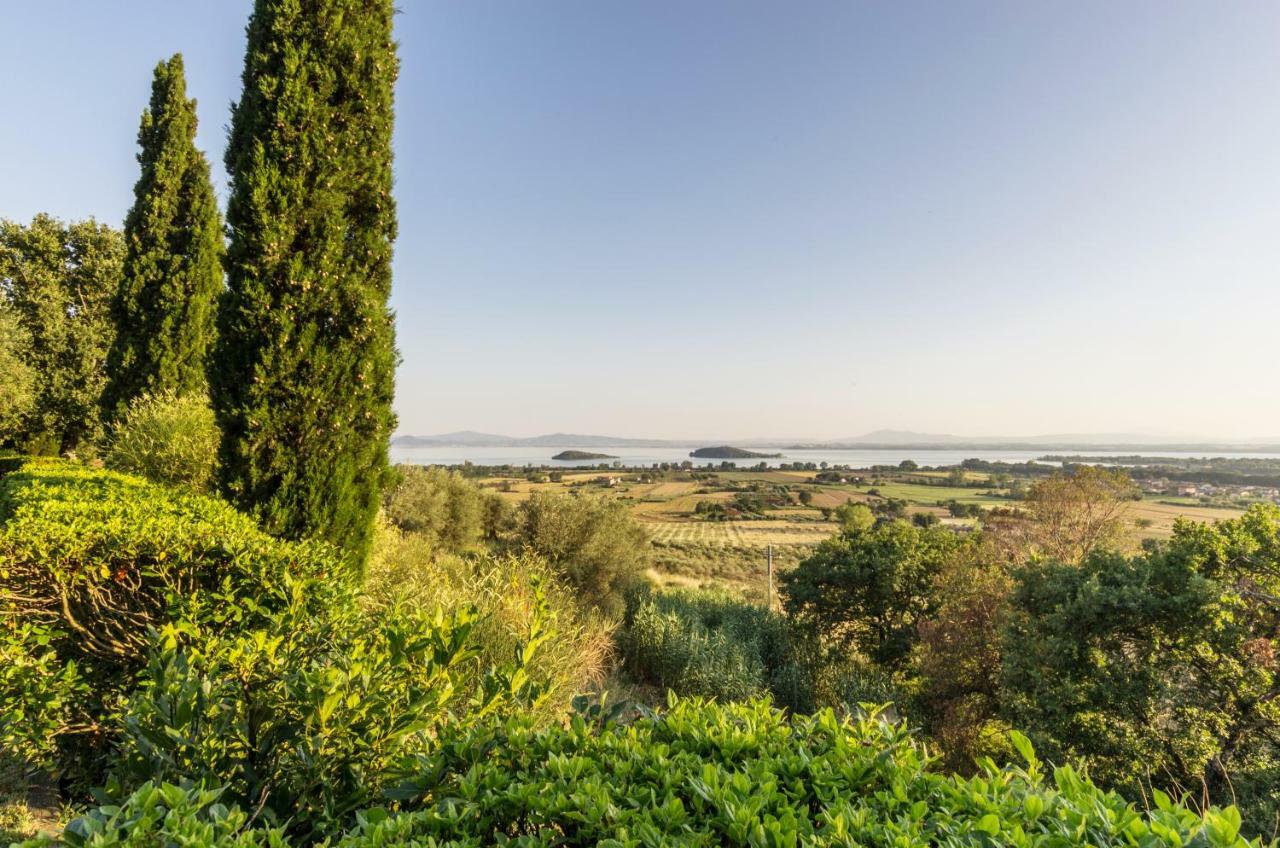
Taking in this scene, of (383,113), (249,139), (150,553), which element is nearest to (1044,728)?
(150,553)

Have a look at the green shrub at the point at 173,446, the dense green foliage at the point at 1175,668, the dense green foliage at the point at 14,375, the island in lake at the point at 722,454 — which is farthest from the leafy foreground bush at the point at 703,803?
the island in lake at the point at 722,454

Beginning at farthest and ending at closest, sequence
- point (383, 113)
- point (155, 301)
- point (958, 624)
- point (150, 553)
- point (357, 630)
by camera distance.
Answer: point (155, 301) → point (958, 624) → point (383, 113) → point (150, 553) → point (357, 630)

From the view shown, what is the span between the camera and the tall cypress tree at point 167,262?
10.8 metres

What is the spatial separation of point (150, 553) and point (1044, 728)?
8.49 m

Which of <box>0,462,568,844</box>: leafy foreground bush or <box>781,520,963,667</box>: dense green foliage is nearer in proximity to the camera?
<box>0,462,568,844</box>: leafy foreground bush

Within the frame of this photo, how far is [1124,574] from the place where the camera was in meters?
6.01

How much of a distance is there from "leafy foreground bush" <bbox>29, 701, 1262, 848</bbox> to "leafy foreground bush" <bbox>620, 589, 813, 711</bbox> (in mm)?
4989

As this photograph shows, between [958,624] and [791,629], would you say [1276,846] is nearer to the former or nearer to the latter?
[958,624]

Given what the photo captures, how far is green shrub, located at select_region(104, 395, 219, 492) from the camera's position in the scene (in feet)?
24.5

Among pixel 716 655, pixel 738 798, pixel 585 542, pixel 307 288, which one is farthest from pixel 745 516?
pixel 738 798

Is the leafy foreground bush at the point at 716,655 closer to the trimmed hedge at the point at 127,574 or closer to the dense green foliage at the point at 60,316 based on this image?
the trimmed hedge at the point at 127,574

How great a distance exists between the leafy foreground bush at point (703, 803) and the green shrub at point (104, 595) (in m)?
1.75

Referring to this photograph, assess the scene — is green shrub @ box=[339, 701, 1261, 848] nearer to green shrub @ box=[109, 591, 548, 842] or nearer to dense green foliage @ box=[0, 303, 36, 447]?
green shrub @ box=[109, 591, 548, 842]

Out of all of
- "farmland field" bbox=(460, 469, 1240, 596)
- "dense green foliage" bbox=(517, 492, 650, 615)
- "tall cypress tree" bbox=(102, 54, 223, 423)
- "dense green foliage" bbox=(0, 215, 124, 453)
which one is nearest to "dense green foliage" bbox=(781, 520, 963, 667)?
"farmland field" bbox=(460, 469, 1240, 596)
